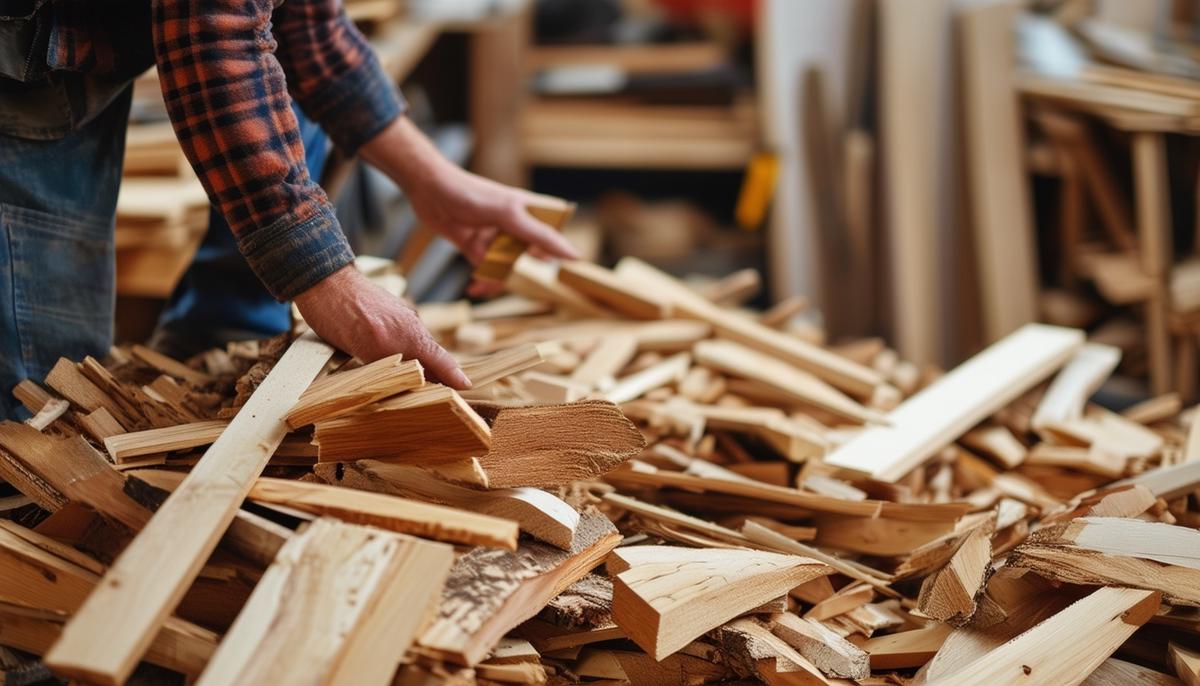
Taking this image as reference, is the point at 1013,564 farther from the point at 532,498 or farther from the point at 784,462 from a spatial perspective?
the point at 532,498

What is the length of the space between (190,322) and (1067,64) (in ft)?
8.80

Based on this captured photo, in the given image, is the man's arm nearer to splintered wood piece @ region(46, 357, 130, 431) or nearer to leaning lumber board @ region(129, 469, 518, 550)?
leaning lumber board @ region(129, 469, 518, 550)

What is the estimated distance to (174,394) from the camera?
156 cm

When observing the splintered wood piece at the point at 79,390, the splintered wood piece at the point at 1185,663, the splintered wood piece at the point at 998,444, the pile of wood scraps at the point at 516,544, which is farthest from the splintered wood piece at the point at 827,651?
the splintered wood piece at the point at 79,390

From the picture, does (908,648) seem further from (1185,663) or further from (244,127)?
(244,127)

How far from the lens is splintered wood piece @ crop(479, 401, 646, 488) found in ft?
4.34

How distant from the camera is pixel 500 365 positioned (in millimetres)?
1493

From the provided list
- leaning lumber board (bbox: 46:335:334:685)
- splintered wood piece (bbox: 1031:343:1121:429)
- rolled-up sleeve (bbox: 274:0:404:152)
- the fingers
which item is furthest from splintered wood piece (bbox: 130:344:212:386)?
splintered wood piece (bbox: 1031:343:1121:429)

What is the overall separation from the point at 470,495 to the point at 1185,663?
914 mm

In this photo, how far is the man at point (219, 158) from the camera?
129 centimetres

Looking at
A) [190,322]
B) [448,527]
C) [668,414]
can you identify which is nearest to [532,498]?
[448,527]

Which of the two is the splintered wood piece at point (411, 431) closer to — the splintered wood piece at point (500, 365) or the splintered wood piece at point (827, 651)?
the splintered wood piece at point (500, 365)

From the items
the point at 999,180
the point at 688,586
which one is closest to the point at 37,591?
the point at 688,586

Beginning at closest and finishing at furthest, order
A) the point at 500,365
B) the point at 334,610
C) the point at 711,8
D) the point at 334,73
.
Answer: the point at 334,610
the point at 500,365
the point at 334,73
the point at 711,8
